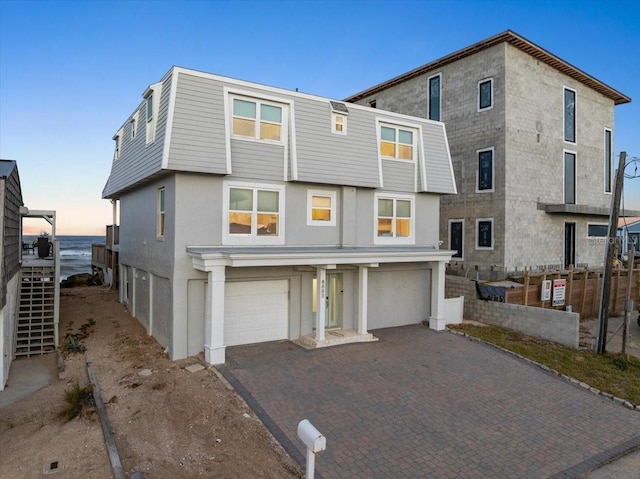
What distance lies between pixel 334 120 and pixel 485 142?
1071cm

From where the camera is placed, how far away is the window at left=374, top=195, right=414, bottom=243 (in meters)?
14.5

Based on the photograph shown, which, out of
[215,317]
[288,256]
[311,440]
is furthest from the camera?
[288,256]

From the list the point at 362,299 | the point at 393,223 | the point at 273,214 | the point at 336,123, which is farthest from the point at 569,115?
the point at 273,214

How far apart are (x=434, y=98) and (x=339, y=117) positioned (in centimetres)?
1176

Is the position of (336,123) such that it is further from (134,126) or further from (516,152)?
(516,152)

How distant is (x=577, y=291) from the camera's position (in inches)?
722

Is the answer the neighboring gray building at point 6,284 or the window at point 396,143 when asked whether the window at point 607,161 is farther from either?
the neighboring gray building at point 6,284

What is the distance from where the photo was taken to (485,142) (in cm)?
2003

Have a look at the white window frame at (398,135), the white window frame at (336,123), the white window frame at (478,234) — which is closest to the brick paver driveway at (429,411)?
the white window frame at (398,135)

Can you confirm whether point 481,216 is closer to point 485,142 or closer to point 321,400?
point 485,142

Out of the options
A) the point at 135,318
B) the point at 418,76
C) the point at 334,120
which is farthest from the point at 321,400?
the point at 418,76

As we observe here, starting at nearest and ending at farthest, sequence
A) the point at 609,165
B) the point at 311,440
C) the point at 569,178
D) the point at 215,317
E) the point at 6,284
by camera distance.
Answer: the point at 311,440 → the point at 6,284 → the point at 215,317 → the point at 569,178 → the point at 609,165

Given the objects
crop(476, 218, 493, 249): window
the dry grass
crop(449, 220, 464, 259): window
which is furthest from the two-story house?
crop(449, 220, 464, 259): window

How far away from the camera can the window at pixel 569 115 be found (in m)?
22.1
